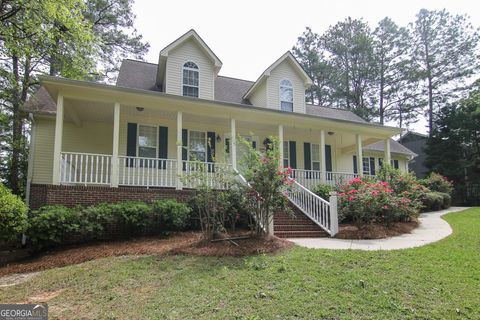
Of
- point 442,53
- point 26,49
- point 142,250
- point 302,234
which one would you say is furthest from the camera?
point 442,53

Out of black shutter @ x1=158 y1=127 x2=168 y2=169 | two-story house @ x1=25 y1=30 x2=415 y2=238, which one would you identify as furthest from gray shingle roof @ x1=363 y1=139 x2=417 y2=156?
black shutter @ x1=158 y1=127 x2=168 y2=169

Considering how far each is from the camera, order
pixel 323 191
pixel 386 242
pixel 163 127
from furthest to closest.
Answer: pixel 163 127, pixel 323 191, pixel 386 242

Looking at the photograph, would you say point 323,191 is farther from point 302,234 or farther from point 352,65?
point 352,65

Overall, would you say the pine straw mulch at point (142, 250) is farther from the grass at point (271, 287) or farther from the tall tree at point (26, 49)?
the tall tree at point (26, 49)

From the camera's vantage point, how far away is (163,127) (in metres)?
12.3

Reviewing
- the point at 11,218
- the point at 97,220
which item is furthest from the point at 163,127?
the point at 11,218

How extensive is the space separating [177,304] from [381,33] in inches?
1371

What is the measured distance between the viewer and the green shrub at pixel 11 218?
261 inches

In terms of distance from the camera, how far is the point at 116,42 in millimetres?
21109

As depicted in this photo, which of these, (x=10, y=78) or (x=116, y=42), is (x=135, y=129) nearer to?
(x=10, y=78)

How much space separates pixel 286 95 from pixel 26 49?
10.4 m

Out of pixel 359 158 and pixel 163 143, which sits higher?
pixel 163 143

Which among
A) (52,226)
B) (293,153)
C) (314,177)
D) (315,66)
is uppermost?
(315,66)

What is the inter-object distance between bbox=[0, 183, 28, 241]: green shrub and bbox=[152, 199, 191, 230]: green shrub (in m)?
2.87
